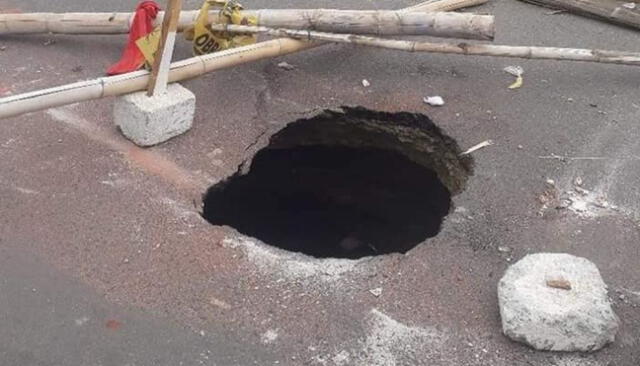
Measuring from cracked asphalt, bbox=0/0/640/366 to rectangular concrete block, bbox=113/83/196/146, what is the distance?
0.31ft

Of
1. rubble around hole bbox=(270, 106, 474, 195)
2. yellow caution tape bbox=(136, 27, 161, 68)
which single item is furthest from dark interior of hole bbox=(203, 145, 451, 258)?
yellow caution tape bbox=(136, 27, 161, 68)

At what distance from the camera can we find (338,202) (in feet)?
24.3

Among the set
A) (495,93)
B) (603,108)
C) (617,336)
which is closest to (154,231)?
(617,336)

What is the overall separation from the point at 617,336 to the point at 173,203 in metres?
2.63

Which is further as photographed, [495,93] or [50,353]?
[495,93]

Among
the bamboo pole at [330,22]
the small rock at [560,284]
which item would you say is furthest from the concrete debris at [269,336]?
the bamboo pole at [330,22]

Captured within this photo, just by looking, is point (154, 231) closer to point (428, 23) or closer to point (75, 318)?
point (75, 318)

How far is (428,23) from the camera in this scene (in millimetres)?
6168

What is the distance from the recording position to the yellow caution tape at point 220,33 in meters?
6.03

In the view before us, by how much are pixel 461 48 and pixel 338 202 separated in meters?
2.03

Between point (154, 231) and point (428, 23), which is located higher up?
point (428, 23)

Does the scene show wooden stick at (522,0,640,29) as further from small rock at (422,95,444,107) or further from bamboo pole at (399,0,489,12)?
small rock at (422,95,444,107)

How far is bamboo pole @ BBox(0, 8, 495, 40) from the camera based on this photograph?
6082mm

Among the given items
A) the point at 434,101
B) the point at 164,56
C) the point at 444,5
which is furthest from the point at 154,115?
the point at 444,5
